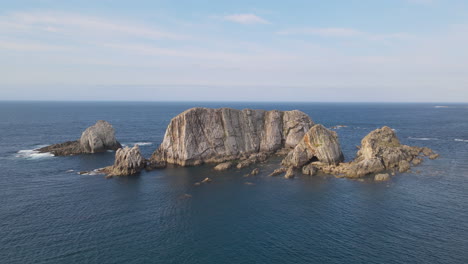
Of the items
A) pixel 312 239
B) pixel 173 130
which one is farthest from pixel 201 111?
pixel 312 239

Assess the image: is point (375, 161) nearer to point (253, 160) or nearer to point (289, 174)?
point (289, 174)

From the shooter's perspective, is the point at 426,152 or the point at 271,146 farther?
the point at 271,146

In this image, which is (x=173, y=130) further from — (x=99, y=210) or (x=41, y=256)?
(x=41, y=256)

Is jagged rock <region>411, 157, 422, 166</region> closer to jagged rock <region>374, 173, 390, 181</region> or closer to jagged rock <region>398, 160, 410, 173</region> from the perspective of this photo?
jagged rock <region>398, 160, 410, 173</region>

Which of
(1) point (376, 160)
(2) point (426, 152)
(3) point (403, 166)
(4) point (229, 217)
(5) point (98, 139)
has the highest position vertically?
(5) point (98, 139)

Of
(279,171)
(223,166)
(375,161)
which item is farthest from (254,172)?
(375,161)

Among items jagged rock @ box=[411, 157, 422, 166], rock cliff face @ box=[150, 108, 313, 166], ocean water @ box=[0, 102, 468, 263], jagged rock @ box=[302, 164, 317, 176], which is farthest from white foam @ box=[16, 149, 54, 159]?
jagged rock @ box=[411, 157, 422, 166]
